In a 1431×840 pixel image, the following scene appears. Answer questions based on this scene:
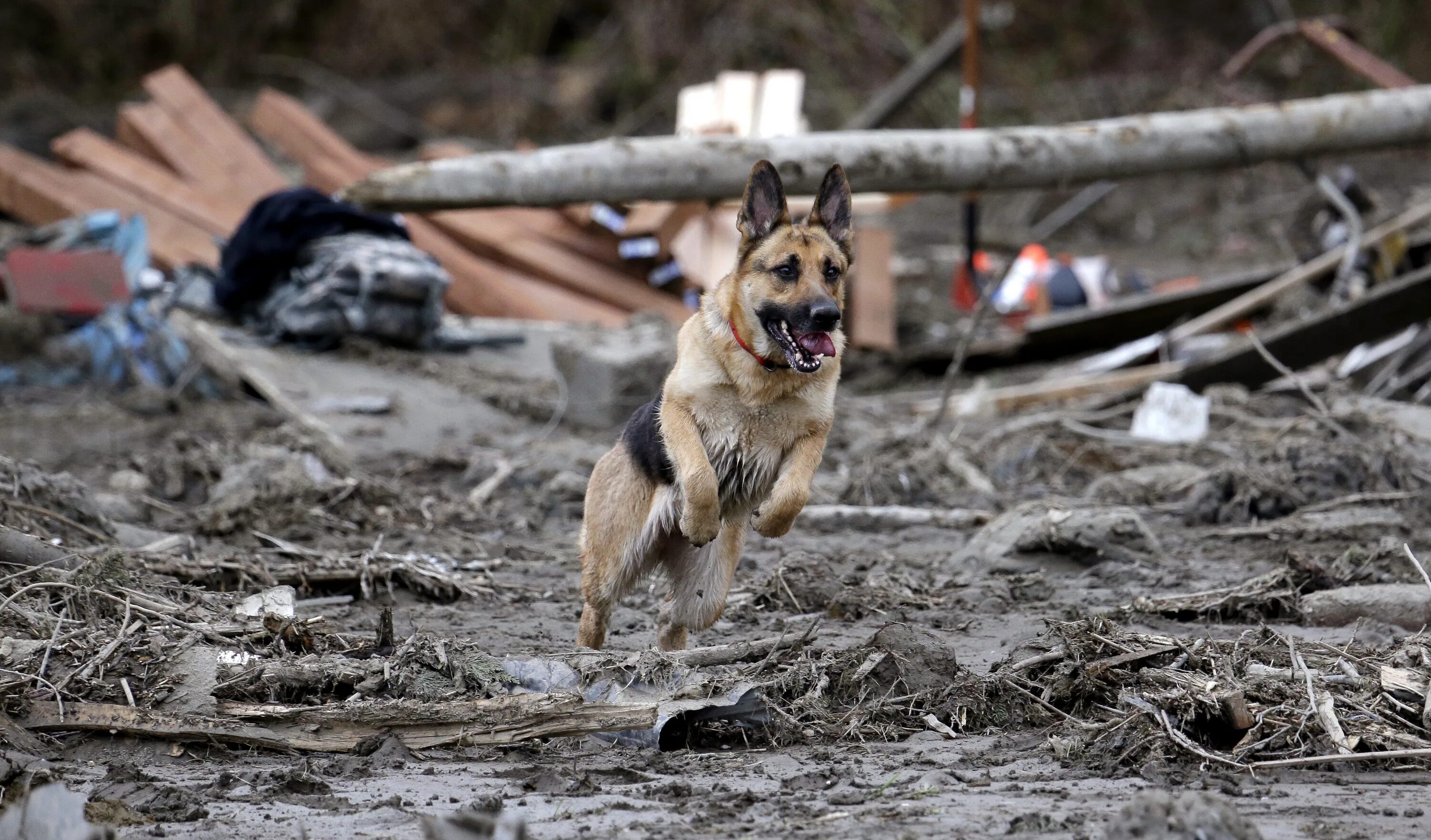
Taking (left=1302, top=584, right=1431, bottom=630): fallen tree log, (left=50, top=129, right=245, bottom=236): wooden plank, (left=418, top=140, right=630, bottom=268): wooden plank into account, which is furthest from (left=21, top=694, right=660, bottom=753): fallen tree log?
(left=418, top=140, right=630, bottom=268): wooden plank

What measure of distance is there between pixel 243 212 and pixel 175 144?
4.60 ft

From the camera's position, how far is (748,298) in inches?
199

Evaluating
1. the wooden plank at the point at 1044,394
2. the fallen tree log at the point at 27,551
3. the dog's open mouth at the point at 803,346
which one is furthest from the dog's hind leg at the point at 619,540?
the wooden plank at the point at 1044,394

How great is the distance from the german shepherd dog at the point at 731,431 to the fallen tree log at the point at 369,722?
104cm

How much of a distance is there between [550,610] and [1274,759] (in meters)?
3.04

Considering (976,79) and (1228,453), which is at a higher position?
(976,79)

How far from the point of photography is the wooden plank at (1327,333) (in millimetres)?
8469

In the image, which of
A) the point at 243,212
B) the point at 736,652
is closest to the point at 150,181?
the point at 243,212

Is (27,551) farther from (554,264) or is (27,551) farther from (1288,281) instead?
(1288,281)

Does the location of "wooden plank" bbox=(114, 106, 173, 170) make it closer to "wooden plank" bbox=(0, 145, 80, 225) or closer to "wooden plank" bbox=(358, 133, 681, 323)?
"wooden plank" bbox=(0, 145, 80, 225)

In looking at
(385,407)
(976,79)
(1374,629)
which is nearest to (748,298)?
(1374,629)

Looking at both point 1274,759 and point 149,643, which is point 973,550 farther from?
point 149,643

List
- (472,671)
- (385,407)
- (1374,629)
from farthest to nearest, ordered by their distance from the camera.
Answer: (385,407)
(1374,629)
(472,671)

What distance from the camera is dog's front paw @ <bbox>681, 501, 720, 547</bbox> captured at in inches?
192
